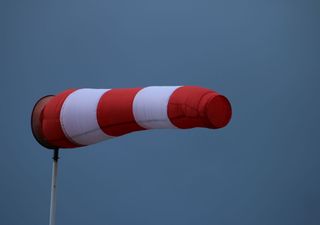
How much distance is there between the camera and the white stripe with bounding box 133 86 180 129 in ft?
1.53

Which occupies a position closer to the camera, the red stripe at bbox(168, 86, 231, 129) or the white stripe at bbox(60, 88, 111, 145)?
the red stripe at bbox(168, 86, 231, 129)

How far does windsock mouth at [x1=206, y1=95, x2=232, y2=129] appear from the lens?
0.44 m

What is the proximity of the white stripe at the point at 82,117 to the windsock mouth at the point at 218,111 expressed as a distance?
0.16 metres

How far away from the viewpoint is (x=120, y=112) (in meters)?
0.51

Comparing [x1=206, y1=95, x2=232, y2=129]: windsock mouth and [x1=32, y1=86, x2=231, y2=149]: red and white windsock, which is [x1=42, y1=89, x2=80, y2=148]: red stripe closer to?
[x1=32, y1=86, x2=231, y2=149]: red and white windsock

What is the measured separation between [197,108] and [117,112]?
115 millimetres

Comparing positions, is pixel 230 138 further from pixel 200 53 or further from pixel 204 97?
pixel 204 97

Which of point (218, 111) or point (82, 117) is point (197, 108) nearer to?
point (218, 111)

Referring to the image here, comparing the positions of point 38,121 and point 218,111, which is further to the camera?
point 38,121

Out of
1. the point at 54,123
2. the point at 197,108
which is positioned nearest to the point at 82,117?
the point at 54,123

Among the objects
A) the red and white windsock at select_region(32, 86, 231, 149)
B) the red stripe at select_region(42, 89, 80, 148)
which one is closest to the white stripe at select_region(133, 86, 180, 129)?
the red and white windsock at select_region(32, 86, 231, 149)

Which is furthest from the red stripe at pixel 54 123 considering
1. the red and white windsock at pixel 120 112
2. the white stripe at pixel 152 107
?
the white stripe at pixel 152 107

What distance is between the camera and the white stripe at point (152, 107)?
47 centimetres

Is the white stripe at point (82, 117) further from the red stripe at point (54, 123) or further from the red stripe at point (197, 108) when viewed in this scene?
the red stripe at point (197, 108)
